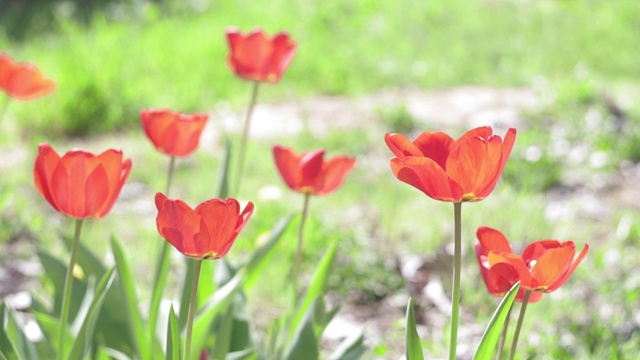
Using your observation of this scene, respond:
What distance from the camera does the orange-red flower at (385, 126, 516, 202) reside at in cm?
120

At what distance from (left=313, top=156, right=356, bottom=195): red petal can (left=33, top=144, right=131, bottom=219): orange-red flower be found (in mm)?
493

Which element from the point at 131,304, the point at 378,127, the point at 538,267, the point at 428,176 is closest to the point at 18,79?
the point at 131,304

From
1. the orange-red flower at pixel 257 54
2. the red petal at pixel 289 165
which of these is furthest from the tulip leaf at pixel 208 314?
the orange-red flower at pixel 257 54

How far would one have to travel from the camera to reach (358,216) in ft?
11.2

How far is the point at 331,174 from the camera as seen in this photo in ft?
5.78

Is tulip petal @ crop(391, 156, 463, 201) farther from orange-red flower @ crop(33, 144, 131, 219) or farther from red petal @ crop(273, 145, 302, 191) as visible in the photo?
red petal @ crop(273, 145, 302, 191)

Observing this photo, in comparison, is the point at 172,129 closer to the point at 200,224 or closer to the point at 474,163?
the point at 200,224

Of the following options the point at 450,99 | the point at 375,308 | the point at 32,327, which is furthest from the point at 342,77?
the point at 32,327

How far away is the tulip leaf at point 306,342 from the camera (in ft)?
5.27

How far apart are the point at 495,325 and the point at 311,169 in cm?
A: 60

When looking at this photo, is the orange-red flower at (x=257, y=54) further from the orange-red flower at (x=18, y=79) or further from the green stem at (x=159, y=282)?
the orange-red flower at (x=18, y=79)

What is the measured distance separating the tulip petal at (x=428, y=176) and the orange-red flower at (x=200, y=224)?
0.72 ft

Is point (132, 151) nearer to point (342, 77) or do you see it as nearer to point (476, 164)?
point (342, 77)

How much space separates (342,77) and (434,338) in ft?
10.4
